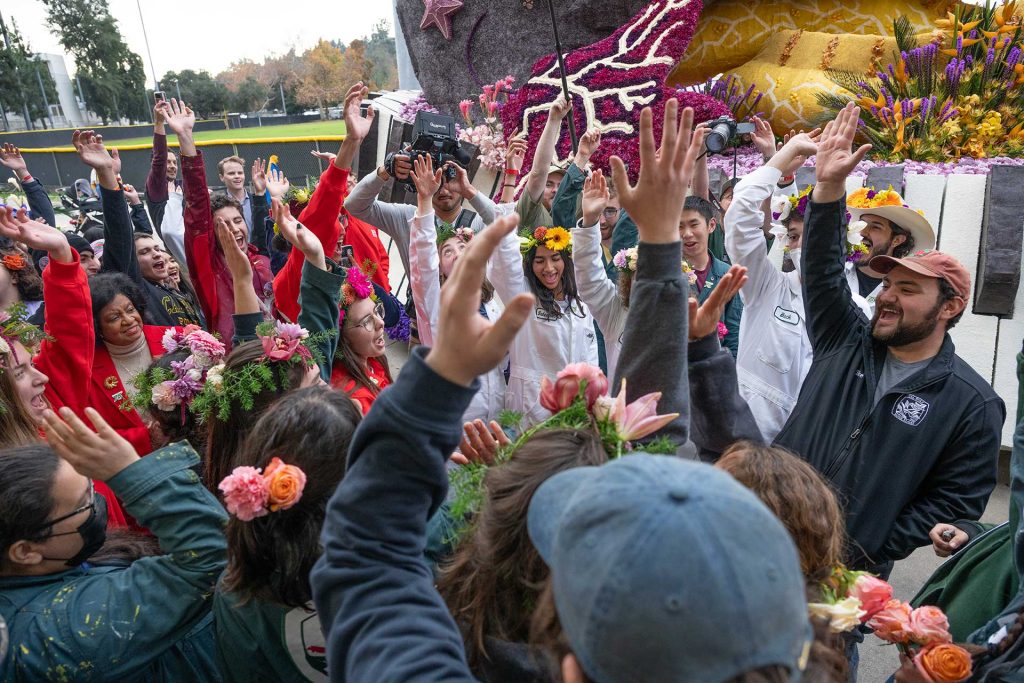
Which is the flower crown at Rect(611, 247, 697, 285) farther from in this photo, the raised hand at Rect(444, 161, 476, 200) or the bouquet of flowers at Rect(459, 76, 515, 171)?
the bouquet of flowers at Rect(459, 76, 515, 171)

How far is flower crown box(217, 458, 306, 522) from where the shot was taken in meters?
1.33

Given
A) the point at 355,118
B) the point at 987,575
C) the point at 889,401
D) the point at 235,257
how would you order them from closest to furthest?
1. the point at 987,575
2. the point at 889,401
3. the point at 235,257
4. the point at 355,118

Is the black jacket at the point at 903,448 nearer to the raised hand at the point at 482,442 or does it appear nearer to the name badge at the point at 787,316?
the name badge at the point at 787,316

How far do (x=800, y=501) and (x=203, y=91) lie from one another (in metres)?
57.5

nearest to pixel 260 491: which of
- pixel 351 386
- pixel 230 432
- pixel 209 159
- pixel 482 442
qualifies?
pixel 482 442

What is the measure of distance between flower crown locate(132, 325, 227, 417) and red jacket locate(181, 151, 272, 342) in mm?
1311

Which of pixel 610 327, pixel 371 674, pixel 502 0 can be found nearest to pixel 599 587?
pixel 371 674

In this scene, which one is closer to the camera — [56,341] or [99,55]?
[56,341]

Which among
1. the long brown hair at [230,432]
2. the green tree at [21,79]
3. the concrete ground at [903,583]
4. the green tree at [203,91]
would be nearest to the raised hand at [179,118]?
the long brown hair at [230,432]

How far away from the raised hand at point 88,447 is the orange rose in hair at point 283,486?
36 cm

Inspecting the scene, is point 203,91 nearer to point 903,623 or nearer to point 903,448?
point 903,448

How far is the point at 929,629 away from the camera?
148 centimetres

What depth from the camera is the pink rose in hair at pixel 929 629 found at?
148 cm

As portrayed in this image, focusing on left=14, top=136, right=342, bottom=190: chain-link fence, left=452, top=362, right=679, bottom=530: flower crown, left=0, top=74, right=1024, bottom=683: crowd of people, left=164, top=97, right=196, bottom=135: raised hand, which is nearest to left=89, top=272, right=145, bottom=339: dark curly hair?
left=0, top=74, right=1024, bottom=683: crowd of people
